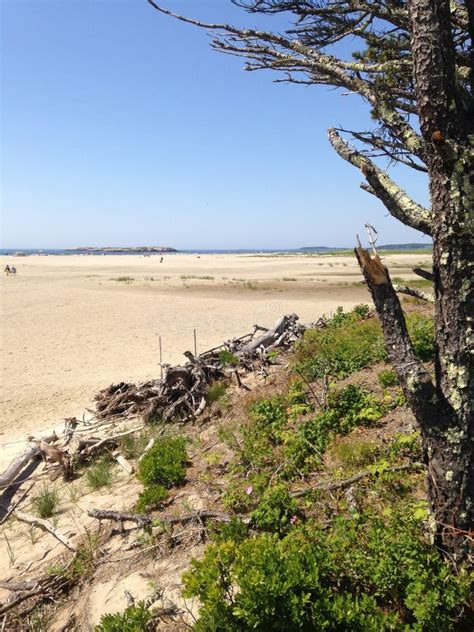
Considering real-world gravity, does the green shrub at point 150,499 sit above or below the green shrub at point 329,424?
below

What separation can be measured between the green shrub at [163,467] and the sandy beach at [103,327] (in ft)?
11.6

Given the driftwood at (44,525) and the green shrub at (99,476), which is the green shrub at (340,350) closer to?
the green shrub at (99,476)

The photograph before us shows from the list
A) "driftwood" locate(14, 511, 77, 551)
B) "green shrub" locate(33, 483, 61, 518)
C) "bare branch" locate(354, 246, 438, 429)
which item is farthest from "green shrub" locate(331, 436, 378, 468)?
"green shrub" locate(33, 483, 61, 518)

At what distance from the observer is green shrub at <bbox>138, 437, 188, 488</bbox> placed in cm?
524

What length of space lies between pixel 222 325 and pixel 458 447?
1712 centimetres

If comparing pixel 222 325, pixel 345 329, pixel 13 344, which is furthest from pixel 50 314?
Result: pixel 345 329

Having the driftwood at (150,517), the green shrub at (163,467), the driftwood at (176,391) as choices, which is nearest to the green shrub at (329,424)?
the driftwood at (150,517)

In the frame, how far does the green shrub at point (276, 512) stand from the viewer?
12.3 feet

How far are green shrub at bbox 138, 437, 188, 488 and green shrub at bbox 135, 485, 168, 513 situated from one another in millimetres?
335

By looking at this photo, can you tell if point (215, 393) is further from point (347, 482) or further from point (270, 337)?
point (347, 482)

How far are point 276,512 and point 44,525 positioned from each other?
3107 mm

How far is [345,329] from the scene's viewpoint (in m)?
9.74

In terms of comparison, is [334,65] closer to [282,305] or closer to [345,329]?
[345,329]

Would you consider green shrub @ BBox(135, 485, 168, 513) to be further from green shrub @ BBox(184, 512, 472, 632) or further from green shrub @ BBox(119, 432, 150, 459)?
green shrub @ BBox(184, 512, 472, 632)
